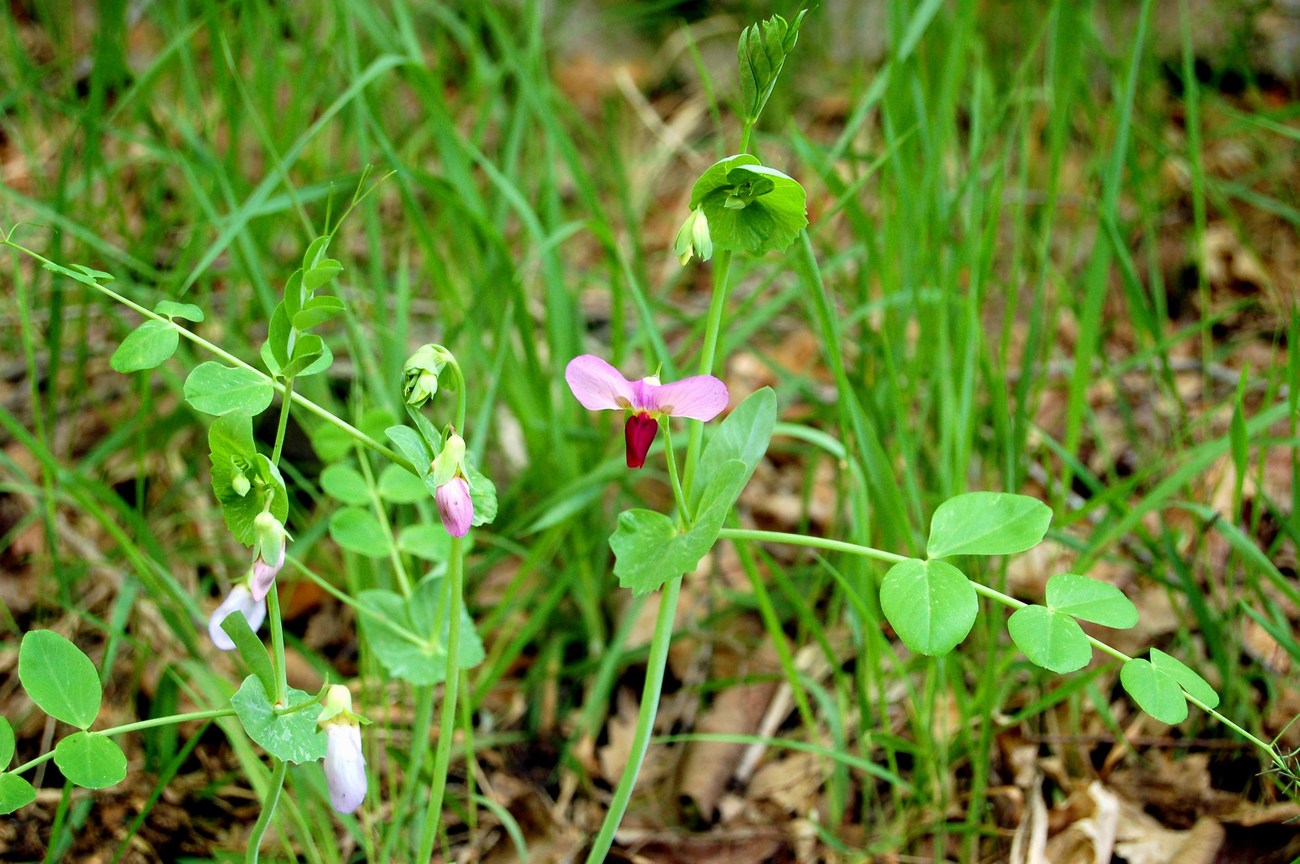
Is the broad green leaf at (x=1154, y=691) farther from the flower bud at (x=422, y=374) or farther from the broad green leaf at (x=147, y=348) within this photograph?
the broad green leaf at (x=147, y=348)

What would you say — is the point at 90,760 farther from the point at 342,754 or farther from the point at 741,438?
the point at 741,438

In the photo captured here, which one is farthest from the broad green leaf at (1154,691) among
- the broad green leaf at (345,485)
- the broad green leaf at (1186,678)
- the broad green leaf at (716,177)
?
the broad green leaf at (345,485)

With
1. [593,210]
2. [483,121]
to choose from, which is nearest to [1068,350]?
[593,210]

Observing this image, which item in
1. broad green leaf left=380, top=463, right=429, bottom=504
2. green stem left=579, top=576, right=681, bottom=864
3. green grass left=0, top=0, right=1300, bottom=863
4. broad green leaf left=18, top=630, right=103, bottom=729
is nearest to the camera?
broad green leaf left=18, top=630, right=103, bottom=729

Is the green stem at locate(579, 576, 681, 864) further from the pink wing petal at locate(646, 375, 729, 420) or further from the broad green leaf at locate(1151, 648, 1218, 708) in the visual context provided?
the broad green leaf at locate(1151, 648, 1218, 708)

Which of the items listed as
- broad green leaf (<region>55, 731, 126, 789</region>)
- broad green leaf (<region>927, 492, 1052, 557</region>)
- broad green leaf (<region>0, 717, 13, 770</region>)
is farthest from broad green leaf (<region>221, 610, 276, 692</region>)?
broad green leaf (<region>927, 492, 1052, 557</region>)

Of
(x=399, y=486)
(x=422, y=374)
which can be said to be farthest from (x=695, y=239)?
(x=399, y=486)

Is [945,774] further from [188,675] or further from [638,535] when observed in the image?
[188,675]
